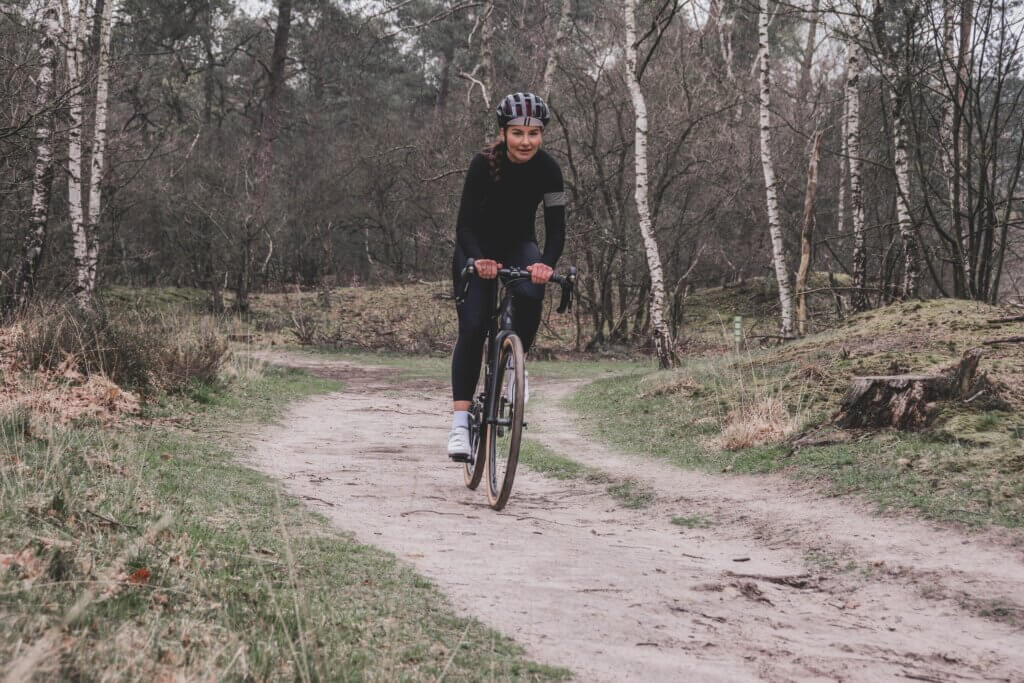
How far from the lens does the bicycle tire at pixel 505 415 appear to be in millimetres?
5465

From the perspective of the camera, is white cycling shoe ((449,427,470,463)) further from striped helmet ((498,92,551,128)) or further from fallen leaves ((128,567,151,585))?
fallen leaves ((128,567,151,585))

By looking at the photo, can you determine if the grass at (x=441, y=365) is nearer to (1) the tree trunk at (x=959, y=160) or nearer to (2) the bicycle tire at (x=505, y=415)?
(1) the tree trunk at (x=959, y=160)

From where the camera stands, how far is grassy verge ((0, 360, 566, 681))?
2489 millimetres

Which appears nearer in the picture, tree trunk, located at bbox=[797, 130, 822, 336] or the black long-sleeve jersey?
the black long-sleeve jersey

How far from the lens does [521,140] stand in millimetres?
5621

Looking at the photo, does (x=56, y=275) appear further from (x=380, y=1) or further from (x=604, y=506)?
(x=604, y=506)

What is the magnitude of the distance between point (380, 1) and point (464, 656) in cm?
2051

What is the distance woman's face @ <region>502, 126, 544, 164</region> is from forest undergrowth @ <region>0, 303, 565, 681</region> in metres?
2.52

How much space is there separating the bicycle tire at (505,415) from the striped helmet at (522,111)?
135cm

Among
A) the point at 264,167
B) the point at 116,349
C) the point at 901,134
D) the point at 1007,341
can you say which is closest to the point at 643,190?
the point at 901,134

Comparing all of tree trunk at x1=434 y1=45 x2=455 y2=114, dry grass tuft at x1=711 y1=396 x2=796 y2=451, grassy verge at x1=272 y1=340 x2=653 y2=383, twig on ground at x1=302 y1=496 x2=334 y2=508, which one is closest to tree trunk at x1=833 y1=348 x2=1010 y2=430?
dry grass tuft at x1=711 y1=396 x2=796 y2=451

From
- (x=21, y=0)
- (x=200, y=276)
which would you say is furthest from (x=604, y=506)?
(x=200, y=276)

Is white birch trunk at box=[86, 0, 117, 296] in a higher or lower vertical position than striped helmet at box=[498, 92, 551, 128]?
higher

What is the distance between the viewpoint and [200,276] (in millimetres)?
28234
